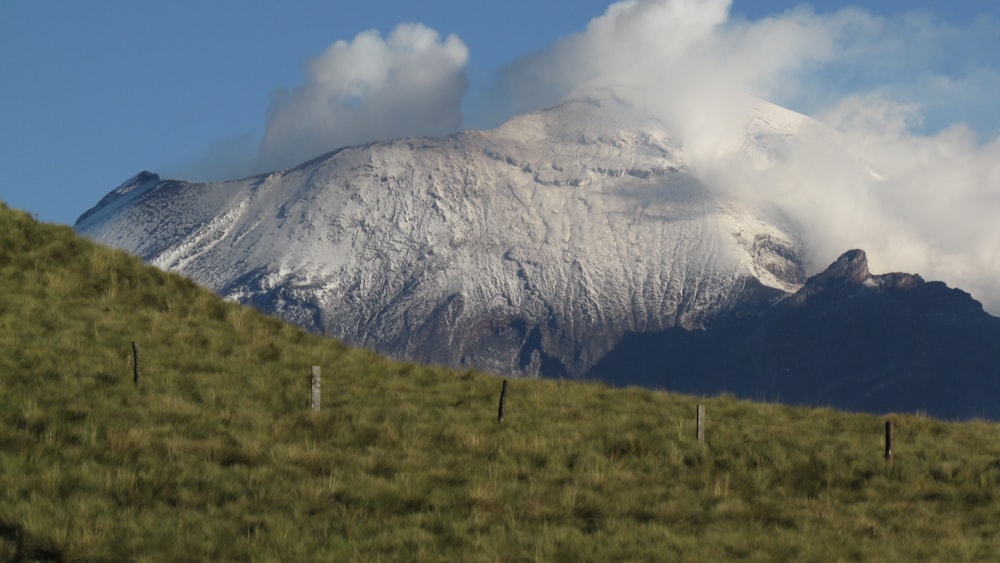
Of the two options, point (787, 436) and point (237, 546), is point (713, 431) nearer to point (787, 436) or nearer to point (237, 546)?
point (787, 436)

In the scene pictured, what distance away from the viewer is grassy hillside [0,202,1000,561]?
19.1 m

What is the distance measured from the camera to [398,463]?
2352 cm

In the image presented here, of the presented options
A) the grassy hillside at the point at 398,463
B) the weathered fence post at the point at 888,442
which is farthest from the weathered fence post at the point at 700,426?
the weathered fence post at the point at 888,442

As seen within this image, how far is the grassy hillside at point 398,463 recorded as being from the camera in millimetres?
19062

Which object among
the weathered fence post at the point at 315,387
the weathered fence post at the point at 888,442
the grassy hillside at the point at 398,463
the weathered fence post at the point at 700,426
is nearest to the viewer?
the grassy hillside at the point at 398,463

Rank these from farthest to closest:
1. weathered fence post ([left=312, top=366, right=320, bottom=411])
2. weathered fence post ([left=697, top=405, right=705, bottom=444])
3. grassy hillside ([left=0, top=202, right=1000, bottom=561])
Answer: weathered fence post ([left=312, top=366, right=320, bottom=411]), weathered fence post ([left=697, top=405, right=705, bottom=444]), grassy hillside ([left=0, top=202, right=1000, bottom=561])

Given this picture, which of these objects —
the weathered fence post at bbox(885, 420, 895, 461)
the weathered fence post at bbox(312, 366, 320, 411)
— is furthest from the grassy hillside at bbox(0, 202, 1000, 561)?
the weathered fence post at bbox(312, 366, 320, 411)

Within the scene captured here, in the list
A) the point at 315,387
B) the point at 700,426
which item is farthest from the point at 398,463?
the point at 700,426

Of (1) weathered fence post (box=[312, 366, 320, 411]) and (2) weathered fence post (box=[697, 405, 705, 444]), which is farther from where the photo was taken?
(1) weathered fence post (box=[312, 366, 320, 411])

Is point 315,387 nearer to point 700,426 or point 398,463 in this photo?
point 398,463

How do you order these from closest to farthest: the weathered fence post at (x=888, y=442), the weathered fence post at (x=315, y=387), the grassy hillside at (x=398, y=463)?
1. the grassy hillside at (x=398, y=463)
2. the weathered fence post at (x=888, y=442)
3. the weathered fence post at (x=315, y=387)

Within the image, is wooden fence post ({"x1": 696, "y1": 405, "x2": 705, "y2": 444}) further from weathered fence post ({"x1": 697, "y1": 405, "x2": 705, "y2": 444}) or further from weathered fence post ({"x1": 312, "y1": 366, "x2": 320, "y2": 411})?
weathered fence post ({"x1": 312, "y1": 366, "x2": 320, "y2": 411})

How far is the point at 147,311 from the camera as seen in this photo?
115 feet

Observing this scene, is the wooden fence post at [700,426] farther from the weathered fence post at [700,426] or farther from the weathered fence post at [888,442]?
the weathered fence post at [888,442]
